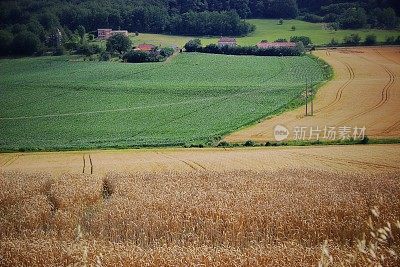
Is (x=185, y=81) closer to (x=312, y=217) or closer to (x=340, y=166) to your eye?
(x=340, y=166)

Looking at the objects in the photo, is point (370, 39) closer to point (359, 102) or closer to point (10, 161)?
point (359, 102)

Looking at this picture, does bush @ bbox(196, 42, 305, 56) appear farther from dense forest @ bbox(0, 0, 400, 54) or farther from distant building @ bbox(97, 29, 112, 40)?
distant building @ bbox(97, 29, 112, 40)

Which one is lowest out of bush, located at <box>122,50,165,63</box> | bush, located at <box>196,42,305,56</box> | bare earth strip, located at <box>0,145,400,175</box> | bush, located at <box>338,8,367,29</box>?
bare earth strip, located at <box>0,145,400,175</box>

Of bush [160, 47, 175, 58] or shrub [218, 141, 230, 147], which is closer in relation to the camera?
shrub [218, 141, 230, 147]

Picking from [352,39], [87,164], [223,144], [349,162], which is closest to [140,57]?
[352,39]

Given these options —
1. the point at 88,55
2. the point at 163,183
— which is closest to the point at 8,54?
the point at 88,55

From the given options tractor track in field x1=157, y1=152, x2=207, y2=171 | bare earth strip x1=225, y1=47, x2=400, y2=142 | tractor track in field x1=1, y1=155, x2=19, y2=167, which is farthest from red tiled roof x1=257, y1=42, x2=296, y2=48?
tractor track in field x1=1, y1=155, x2=19, y2=167

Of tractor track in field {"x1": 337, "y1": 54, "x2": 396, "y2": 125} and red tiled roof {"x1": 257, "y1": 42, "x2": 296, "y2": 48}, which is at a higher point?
red tiled roof {"x1": 257, "y1": 42, "x2": 296, "y2": 48}

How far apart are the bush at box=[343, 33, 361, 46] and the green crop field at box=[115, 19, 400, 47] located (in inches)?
12.2

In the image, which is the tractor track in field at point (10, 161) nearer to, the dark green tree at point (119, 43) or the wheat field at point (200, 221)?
the wheat field at point (200, 221)

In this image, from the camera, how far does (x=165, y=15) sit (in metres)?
43.5

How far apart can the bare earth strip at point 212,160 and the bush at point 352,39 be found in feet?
54.4

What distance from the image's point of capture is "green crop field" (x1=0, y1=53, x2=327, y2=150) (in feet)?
100

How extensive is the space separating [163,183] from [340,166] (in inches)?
341
